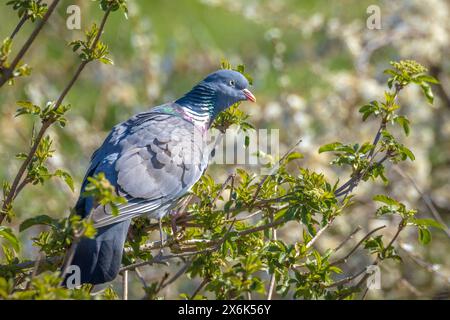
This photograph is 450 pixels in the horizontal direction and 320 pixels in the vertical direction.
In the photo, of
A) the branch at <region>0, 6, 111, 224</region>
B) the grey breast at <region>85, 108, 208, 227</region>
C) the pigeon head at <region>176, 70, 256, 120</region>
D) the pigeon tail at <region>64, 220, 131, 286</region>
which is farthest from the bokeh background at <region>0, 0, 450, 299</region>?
the branch at <region>0, 6, 111, 224</region>

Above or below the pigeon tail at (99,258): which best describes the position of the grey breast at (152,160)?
above

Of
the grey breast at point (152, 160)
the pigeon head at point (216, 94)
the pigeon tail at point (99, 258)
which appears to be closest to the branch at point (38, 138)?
the pigeon tail at point (99, 258)

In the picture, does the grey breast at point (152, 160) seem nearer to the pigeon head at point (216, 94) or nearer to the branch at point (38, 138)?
the pigeon head at point (216, 94)

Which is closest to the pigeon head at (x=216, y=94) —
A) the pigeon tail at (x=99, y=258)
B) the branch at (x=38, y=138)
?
the pigeon tail at (x=99, y=258)

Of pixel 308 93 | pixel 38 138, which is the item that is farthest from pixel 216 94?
pixel 308 93

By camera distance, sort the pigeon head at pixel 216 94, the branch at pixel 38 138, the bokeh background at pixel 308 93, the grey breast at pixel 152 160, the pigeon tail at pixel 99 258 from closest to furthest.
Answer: the branch at pixel 38 138 → the pigeon tail at pixel 99 258 → the grey breast at pixel 152 160 → the pigeon head at pixel 216 94 → the bokeh background at pixel 308 93

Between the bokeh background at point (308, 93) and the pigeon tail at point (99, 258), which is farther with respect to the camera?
the bokeh background at point (308, 93)

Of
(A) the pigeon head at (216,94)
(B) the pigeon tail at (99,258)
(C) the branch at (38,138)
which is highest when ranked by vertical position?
(A) the pigeon head at (216,94)

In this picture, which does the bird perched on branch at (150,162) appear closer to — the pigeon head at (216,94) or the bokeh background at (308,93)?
the pigeon head at (216,94)

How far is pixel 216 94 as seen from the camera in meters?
4.35

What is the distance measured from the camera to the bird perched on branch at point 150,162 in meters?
3.17

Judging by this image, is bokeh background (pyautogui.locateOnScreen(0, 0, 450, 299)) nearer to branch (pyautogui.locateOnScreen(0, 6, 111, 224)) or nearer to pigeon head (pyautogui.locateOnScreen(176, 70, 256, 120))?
pigeon head (pyautogui.locateOnScreen(176, 70, 256, 120))

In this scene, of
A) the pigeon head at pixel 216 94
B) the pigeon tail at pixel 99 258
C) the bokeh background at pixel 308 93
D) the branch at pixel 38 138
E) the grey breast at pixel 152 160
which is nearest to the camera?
the branch at pixel 38 138
